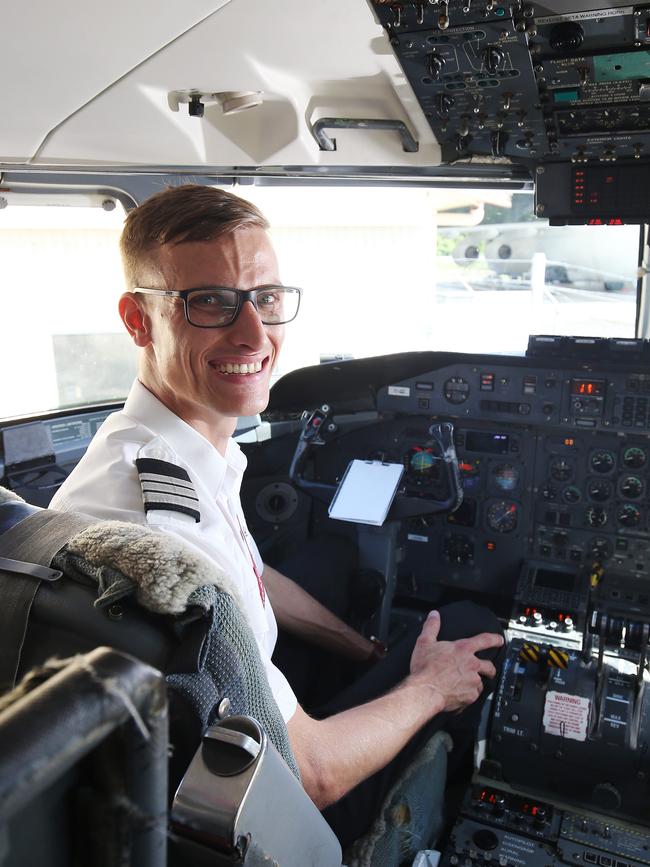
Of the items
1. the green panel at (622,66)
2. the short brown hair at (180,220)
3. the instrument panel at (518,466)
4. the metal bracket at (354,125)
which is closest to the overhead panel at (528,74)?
the green panel at (622,66)

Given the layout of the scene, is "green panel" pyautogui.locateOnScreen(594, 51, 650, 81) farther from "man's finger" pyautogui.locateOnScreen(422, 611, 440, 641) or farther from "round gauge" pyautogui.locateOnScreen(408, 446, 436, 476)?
"round gauge" pyautogui.locateOnScreen(408, 446, 436, 476)

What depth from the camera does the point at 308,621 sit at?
2.33 metres

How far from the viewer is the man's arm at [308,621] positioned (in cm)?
229

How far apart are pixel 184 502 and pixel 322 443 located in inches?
78.2

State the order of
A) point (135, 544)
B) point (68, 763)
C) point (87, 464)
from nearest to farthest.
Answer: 1. point (68, 763)
2. point (135, 544)
3. point (87, 464)

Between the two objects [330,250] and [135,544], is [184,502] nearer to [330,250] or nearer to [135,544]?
[135,544]

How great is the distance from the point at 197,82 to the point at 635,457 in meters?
2.30

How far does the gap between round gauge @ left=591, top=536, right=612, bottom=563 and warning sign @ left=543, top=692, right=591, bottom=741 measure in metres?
1.04

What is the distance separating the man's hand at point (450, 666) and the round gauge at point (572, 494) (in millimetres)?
1257

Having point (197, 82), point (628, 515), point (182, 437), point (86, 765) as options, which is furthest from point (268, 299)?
point (628, 515)

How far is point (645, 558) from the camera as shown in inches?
120

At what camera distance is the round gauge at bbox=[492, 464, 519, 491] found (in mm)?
3277

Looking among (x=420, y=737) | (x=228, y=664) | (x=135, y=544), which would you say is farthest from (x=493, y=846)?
(x=135, y=544)

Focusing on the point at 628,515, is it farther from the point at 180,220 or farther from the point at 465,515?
the point at 180,220
